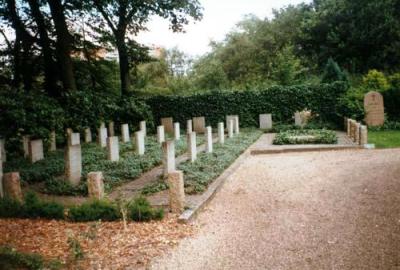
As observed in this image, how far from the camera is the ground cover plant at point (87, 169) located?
10031 mm

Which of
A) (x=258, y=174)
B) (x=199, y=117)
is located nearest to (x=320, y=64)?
(x=199, y=117)

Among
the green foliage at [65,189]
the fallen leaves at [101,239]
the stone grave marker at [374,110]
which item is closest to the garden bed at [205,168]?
the green foliage at [65,189]

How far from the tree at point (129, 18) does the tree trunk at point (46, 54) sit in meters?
3.95

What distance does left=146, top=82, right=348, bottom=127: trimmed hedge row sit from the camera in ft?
85.5

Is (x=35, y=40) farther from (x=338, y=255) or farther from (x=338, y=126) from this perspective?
(x=338, y=255)

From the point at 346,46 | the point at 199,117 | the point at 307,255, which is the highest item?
the point at 346,46

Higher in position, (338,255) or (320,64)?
(320,64)

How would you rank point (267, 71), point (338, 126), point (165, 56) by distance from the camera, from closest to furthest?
point (338, 126), point (267, 71), point (165, 56)

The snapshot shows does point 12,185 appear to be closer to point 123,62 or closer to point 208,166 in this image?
point 208,166

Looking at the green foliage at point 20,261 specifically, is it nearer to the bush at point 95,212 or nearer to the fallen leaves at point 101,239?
the fallen leaves at point 101,239

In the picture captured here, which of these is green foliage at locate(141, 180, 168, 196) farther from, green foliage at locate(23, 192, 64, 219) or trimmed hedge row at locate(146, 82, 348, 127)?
trimmed hedge row at locate(146, 82, 348, 127)

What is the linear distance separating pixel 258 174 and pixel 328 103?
1585 cm

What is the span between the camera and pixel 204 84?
40812mm

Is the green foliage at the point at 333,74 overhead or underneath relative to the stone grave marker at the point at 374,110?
overhead
